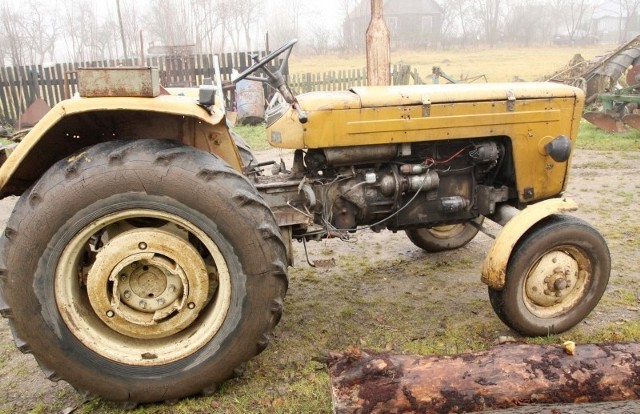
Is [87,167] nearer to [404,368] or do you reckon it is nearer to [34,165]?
[34,165]

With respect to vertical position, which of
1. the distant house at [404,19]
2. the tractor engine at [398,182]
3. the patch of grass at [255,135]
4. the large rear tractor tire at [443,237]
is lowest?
the large rear tractor tire at [443,237]

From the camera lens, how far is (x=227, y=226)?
2365 mm

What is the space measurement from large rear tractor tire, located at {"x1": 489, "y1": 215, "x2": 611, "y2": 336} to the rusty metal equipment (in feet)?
24.4

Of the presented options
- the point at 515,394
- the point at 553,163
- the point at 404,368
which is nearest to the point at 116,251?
the point at 404,368

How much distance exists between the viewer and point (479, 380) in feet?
7.25

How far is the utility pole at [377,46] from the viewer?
6.44m

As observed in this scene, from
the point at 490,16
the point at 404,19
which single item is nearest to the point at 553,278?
the point at 490,16

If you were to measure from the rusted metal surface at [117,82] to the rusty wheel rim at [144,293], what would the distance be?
1.86ft

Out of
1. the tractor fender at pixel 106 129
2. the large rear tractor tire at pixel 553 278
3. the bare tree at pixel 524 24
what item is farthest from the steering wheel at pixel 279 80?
the bare tree at pixel 524 24

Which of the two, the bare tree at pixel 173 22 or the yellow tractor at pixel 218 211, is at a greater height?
the bare tree at pixel 173 22

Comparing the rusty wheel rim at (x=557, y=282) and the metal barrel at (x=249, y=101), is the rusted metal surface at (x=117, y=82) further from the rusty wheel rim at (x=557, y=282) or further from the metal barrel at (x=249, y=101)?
the metal barrel at (x=249, y=101)

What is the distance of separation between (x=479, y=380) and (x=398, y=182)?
1385mm

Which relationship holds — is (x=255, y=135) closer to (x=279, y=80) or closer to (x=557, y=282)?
(x=279, y=80)

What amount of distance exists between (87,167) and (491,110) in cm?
232
